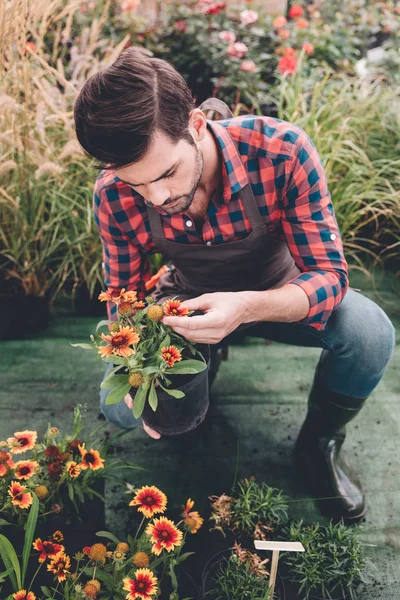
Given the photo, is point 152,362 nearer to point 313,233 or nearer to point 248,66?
point 313,233

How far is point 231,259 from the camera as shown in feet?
4.65

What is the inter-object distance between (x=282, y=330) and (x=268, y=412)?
1.55 feet

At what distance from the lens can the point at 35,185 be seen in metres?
2.20

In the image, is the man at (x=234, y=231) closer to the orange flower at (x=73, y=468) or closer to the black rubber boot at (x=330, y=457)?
the black rubber boot at (x=330, y=457)

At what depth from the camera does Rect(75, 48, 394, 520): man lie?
1065 millimetres

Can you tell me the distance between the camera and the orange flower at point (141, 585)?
957mm

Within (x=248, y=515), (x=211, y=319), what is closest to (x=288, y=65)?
(x=211, y=319)

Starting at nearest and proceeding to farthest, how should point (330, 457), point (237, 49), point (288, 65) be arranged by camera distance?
1. point (330, 457)
2. point (288, 65)
3. point (237, 49)

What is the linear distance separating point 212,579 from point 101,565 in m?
0.30

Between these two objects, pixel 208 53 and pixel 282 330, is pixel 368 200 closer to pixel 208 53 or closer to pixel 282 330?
pixel 282 330

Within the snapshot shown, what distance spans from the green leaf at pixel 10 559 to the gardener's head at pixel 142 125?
753mm

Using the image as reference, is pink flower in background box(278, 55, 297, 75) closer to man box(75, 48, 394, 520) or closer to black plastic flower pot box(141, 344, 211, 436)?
man box(75, 48, 394, 520)

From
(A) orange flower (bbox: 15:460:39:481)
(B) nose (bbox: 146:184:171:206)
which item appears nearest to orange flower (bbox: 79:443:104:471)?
(A) orange flower (bbox: 15:460:39:481)

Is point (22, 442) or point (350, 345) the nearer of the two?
point (22, 442)
